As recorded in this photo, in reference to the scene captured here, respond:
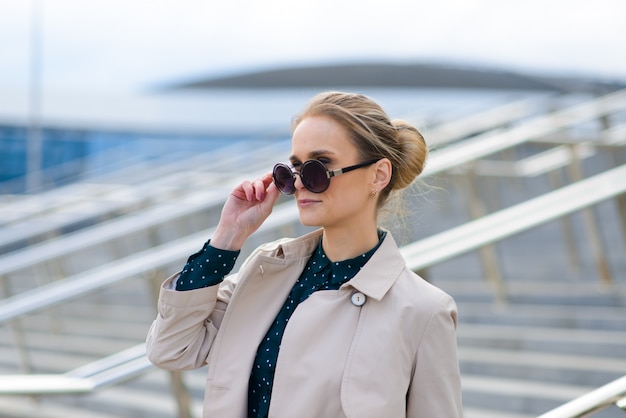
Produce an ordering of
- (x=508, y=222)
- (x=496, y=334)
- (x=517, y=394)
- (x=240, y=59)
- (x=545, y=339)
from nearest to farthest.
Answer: (x=508, y=222), (x=517, y=394), (x=545, y=339), (x=496, y=334), (x=240, y=59)

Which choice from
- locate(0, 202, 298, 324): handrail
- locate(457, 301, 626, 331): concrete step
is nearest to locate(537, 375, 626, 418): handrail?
locate(0, 202, 298, 324): handrail

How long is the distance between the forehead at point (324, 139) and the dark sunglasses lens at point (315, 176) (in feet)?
0.13

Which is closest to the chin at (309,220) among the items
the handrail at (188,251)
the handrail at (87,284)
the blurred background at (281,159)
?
the blurred background at (281,159)

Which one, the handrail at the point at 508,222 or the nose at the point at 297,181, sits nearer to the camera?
the nose at the point at 297,181

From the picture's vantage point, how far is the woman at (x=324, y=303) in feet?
5.23

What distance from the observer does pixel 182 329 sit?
181 cm

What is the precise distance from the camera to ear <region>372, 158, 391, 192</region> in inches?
69.4

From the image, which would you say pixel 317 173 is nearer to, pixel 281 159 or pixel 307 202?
pixel 307 202

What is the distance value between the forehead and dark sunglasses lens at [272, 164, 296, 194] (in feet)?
0.13

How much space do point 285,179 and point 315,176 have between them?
0.09 m

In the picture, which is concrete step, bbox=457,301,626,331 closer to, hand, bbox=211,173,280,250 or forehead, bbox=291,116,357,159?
hand, bbox=211,173,280,250

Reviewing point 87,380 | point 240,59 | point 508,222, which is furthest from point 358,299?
point 240,59

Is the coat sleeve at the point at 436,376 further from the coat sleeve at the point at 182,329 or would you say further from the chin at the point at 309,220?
the coat sleeve at the point at 182,329

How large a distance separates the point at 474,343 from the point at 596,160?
487 centimetres
